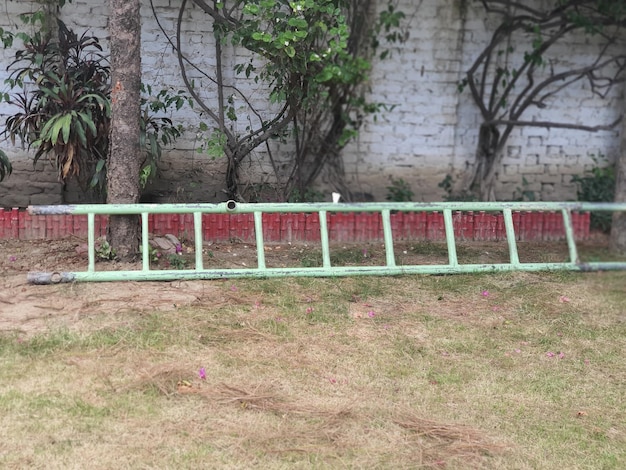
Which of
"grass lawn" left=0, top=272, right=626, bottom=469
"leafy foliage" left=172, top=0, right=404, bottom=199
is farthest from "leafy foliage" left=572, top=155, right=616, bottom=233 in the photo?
"grass lawn" left=0, top=272, right=626, bottom=469

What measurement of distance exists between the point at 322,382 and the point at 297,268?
1462mm

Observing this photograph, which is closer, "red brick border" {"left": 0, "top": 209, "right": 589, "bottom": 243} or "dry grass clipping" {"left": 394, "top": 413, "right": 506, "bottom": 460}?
"dry grass clipping" {"left": 394, "top": 413, "right": 506, "bottom": 460}

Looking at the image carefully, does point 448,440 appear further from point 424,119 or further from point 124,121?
point 424,119

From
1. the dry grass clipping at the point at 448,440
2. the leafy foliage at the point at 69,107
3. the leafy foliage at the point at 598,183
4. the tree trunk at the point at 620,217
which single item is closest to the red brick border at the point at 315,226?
the tree trunk at the point at 620,217

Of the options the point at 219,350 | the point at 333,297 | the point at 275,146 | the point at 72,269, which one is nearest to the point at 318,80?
the point at 275,146

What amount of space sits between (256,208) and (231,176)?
1814mm

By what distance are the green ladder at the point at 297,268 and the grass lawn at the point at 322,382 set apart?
0.41 feet

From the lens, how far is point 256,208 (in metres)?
4.48

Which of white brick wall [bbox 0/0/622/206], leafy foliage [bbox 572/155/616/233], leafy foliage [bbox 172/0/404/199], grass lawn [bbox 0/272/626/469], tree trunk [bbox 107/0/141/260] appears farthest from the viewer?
leafy foliage [bbox 572/155/616/233]

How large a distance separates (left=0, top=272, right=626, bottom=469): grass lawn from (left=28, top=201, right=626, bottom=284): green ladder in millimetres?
124

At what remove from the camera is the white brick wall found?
6.19m

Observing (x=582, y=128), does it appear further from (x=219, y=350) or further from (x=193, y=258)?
(x=219, y=350)

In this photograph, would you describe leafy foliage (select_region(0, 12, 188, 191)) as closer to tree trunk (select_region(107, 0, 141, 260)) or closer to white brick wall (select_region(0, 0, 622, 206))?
white brick wall (select_region(0, 0, 622, 206))

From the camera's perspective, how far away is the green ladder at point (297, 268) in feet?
13.8
